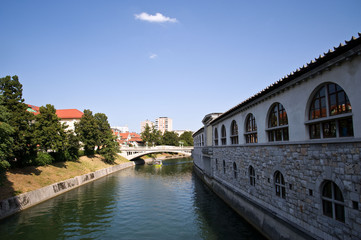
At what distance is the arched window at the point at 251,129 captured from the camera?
1647 cm

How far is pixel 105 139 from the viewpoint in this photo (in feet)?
176

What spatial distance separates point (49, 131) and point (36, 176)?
6.36 meters

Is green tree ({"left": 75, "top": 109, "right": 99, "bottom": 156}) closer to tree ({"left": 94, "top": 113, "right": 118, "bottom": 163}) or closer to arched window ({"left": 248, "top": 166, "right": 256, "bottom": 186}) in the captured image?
tree ({"left": 94, "top": 113, "right": 118, "bottom": 163})

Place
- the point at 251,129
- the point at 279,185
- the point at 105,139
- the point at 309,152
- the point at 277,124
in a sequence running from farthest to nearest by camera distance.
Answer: the point at 105,139
the point at 251,129
the point at 277,124
the point at 279,185
the point at 309,152

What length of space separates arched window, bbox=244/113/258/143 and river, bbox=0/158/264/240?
6201 mm

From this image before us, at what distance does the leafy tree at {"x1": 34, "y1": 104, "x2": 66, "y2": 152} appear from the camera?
3002cm

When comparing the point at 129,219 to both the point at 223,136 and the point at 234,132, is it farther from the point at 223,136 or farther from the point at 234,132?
the point at 223,136

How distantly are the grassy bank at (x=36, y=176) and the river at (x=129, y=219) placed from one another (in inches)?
96.3

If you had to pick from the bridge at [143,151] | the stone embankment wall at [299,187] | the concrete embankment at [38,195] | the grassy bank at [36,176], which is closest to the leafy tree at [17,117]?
the grassy bank at [36,176]

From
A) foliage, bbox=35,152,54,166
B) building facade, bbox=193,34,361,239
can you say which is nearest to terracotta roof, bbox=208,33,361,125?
building facade, bbox=193,34,361,239

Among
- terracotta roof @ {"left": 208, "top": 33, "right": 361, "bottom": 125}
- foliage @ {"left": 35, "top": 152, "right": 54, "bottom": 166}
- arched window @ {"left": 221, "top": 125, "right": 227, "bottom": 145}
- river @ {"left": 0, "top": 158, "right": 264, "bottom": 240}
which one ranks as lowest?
river @ {"left": 0, "top": 158, "right": 264, "bottom": 240}

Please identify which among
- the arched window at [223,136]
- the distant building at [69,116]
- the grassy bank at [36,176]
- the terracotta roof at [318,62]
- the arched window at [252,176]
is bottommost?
the grassy bank at [36,176]

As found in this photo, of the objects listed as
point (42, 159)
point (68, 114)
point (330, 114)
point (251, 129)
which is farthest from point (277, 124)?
point (68, 114)

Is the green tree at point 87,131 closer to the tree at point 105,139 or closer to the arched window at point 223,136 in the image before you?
the tree at point 105,139
